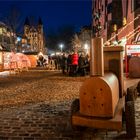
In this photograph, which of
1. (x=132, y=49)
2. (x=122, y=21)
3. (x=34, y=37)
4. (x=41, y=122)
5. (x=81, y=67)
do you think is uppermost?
(x=34, y=37)

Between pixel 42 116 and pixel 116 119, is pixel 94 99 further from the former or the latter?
pixel 42 116

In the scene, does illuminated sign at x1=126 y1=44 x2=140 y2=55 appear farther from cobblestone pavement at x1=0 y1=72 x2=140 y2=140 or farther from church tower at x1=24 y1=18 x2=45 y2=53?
church tower at x1=24 y1=18 x2=45 y2=53

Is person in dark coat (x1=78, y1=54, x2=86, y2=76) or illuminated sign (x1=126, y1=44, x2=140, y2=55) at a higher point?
illuminated sign (x1=126, y1=44, x2=140, y2=55)

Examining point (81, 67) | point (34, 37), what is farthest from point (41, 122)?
point (34, 37)

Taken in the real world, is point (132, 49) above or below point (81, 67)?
above

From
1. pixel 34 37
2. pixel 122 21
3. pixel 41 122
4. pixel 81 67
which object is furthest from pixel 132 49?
pixel 34 37

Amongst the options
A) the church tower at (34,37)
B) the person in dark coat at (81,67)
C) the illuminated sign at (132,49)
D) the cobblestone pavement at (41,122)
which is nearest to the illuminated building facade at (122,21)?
the illuminated sign at (132,49)

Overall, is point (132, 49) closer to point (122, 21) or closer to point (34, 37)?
point (122, 21)

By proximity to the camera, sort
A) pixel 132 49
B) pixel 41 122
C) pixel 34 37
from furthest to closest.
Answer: pixel 34 37 < pixel 132 49 < pixel 41 122

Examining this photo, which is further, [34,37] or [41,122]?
[34,37]

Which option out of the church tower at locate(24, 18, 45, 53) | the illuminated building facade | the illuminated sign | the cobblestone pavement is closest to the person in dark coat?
the illuminated building facade

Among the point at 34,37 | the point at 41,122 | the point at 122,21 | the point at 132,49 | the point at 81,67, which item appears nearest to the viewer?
Result: the point at 41,122

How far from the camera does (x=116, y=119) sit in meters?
6.62

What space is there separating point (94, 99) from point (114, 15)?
133 feet
